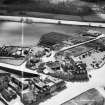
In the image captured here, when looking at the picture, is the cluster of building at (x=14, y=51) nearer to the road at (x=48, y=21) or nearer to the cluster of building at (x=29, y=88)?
the cluster of building at (x=29, y=88)

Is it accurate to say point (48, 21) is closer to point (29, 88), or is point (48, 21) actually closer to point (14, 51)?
point (14, 51)

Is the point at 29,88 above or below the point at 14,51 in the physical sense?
below

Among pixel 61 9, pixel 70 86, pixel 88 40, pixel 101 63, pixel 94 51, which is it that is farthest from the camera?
pixel 61 9

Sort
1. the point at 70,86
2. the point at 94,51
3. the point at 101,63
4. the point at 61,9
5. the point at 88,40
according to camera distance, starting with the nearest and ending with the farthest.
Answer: the point at 70,86, the point at 101,63, the point at 94,51, the point at 88,40, the point at 61,9

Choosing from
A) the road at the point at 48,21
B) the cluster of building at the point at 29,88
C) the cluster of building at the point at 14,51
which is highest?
the road at the point at 48,21

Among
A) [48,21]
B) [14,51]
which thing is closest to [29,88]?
[14,51]

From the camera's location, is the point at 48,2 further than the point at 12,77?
Yes

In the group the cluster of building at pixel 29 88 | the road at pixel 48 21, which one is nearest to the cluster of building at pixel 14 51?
the cluster of building at pixel 29 88

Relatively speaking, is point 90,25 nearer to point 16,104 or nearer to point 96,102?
point 96,102

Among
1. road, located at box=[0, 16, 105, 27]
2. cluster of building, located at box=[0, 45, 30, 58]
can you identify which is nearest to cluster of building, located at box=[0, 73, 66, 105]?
cluster of building, located at box=[0, 45, 30, 58]

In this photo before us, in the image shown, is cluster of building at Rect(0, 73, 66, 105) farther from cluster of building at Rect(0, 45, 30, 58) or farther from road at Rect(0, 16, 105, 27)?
road at Rect(0, 16, 105, 27)

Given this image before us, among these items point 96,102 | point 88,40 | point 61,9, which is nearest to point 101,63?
point 88,40
